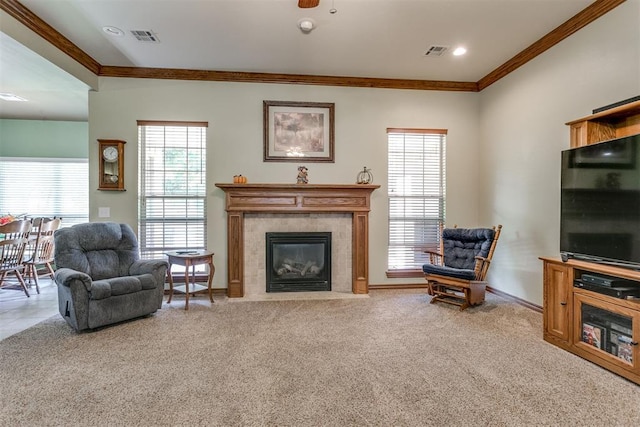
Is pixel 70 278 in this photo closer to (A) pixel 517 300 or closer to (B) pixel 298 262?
(B) pixel 298 262

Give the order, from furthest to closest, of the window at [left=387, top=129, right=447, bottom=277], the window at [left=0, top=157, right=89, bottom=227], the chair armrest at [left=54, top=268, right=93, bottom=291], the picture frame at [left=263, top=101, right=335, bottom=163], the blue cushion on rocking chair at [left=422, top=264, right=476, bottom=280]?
the window at [left=0, top=157, right=89, bottom=227]
the window at [left=387, top=129, right=447, bottom=277]
the picture frame at [left=263, top=101, right=335, bottom=163]
the blue cushion on rocking chair at [left=422, top=264, right=476, bottom=280]
the chair armrest at [left=54, top=268, right=93, bottom=291]

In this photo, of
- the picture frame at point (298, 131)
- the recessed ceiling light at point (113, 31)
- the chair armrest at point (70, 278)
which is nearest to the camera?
the chair armrest at point (70, 278)

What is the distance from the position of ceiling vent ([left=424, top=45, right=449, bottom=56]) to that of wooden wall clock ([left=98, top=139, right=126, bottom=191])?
4.19m

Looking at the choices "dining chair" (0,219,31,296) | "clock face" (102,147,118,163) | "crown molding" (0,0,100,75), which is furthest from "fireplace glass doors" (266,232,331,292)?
"dining chair" (0,219,31,296)

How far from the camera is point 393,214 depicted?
16.1 feet

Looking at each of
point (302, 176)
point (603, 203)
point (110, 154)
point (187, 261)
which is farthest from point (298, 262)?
point (603, 203)

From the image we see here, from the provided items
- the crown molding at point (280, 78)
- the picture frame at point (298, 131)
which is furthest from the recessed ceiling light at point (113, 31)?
the picture frame at point (298, 131)

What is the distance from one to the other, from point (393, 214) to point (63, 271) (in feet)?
13.5

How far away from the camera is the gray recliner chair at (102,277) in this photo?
121 inches

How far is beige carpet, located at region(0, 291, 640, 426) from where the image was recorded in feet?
6.22

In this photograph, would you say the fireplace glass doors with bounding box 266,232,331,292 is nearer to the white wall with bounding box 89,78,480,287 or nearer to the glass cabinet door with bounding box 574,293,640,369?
the white wall with bounding box 89,78,480,287

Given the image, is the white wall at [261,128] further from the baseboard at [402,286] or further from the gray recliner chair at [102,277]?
the gray recliner chair at [102,277]

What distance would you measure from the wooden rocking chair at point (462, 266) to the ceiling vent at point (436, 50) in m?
2.25

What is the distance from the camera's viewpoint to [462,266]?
430cm
